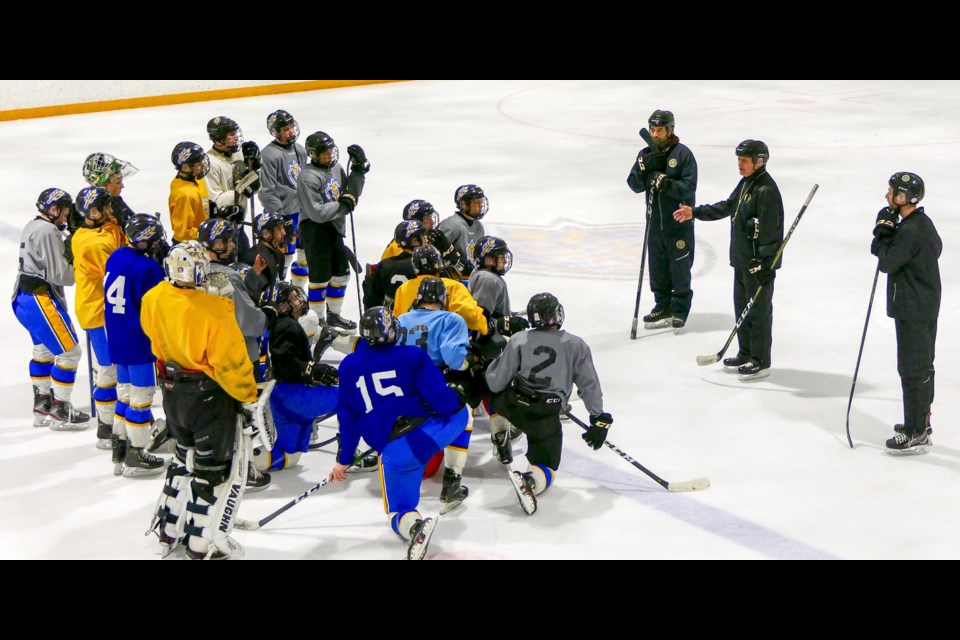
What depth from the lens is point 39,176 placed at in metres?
12.7

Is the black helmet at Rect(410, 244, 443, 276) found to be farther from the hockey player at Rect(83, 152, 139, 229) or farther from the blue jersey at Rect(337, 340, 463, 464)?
the hockey player at Rect(83, 152, 139, 229)

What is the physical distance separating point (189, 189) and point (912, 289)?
412cm

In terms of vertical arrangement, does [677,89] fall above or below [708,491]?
above

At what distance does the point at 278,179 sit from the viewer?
809 cm

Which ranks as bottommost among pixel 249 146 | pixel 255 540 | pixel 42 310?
pixel 255 540

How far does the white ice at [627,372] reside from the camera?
5.42 m

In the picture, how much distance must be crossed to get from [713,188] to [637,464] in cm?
699

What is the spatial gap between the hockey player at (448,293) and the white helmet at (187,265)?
140 cm

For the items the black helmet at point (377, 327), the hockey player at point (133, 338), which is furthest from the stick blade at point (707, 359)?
the hockey player at point (133, 338)

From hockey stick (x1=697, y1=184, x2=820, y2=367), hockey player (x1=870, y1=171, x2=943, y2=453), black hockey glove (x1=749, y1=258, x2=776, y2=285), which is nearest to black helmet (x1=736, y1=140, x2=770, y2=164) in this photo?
hockey stick (x1=697, y1=184, x2=820, y2=367)

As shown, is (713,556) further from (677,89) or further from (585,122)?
(677,89)

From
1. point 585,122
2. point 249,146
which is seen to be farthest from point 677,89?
point 249,146

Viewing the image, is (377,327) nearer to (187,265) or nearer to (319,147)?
(187,265)

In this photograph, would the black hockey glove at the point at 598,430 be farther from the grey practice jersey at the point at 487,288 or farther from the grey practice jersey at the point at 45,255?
the grey practice jersey at the point at 45,255
